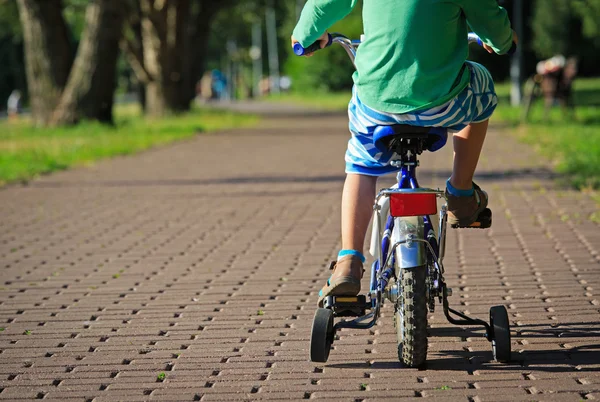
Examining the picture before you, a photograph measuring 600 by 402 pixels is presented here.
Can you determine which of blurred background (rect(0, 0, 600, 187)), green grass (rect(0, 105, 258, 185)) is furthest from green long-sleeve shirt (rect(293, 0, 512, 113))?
green grass (rect(0, 105, 258, 185))

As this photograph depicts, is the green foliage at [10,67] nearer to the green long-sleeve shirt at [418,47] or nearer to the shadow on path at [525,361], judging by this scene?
the shadow on path at [525,361]

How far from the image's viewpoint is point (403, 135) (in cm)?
386

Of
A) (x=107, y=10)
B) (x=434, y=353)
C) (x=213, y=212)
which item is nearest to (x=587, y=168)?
(x=213, y=212)

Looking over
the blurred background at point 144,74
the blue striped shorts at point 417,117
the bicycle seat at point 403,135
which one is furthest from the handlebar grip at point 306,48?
the blurred background at point 144,74

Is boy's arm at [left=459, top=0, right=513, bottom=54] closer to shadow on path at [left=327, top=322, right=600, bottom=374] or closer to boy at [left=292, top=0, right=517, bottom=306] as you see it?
boy at [left=292, top=0, right=517, bottom=306]

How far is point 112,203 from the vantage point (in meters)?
9.98

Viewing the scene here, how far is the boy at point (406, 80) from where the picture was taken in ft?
12.5

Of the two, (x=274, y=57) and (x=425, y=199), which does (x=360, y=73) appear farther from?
(x=274, y=57)

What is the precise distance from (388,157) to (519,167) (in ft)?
27.9

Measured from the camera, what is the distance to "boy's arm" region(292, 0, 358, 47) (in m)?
4.00

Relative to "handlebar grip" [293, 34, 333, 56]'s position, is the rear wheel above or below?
below

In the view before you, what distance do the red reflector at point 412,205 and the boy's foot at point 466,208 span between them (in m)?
0.52

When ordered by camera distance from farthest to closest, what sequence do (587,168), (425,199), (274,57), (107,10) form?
1. (274,57)
2. (107,10)
3. (587,168)
4. (425,199)

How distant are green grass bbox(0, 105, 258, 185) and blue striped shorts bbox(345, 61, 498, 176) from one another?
8.72 metres
